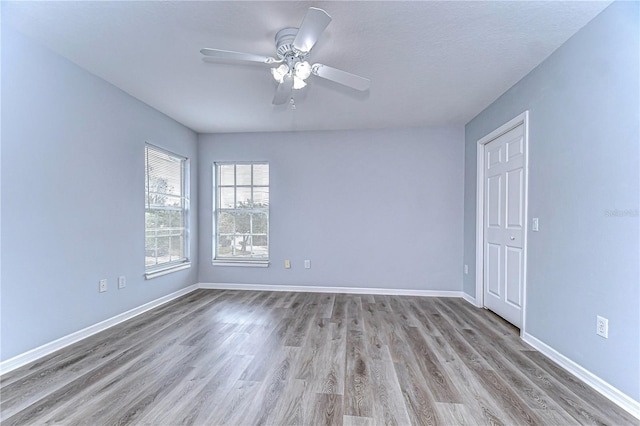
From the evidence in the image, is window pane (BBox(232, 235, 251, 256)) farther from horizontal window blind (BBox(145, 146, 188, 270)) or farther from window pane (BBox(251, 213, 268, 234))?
horizontal window blind (BBox(145, 146, 188, 270))

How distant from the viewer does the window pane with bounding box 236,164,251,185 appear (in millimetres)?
4586

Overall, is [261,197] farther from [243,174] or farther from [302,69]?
[302,69]

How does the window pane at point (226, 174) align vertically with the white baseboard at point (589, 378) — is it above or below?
above

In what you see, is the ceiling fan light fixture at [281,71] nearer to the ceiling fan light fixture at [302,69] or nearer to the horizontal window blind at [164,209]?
the ceiling fan light fixture at [302,69]

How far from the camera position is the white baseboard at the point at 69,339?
2.04m

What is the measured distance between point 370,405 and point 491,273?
8.24 ft

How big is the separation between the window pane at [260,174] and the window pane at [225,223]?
0.70 metres

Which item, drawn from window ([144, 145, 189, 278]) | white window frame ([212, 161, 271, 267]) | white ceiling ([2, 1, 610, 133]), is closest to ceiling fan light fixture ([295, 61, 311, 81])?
white ceiling ([2, 1, 610, 133])

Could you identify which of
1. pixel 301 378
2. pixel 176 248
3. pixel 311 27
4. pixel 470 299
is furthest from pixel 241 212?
pixel 470 299

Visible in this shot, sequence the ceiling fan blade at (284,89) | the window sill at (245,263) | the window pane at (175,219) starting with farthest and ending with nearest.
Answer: the window sill at (245,263)
the window pane at (175,219)
the ceiling fan blade at (284,89)

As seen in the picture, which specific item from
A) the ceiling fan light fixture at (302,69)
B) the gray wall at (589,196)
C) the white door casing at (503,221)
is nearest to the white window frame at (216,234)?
the ceiling fan light fixture at (302,69)

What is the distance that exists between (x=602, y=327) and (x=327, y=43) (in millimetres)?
2709

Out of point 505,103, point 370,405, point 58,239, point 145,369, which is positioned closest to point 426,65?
point 505,103

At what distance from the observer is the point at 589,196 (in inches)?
77.1
